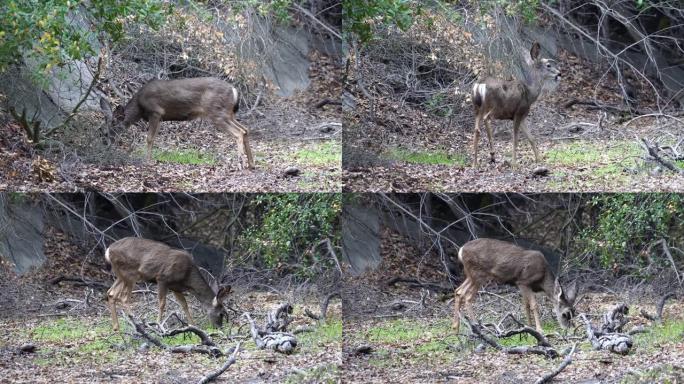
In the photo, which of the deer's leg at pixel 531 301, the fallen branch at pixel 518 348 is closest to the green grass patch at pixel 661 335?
the fallen branch at pixel 518 348

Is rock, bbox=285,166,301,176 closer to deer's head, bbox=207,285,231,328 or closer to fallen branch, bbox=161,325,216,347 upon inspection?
deer's head, bbox=207,285,231,328

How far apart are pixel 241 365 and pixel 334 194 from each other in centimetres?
178

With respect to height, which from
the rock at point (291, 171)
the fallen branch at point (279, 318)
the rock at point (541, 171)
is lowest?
the fallen branch at point (279, 318)

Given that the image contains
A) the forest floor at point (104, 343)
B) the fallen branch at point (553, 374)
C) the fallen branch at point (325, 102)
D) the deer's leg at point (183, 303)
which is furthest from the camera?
the fallen branch at point (325, 102)

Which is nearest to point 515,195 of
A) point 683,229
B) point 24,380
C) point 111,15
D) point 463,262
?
point 463,262

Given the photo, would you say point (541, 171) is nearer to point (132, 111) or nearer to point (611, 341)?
point (611, 341)

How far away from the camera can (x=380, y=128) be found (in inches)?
455

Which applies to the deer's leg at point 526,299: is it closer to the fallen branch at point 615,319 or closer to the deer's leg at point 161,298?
the fallen branch at point 615,319

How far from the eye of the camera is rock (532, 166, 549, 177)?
1120 cm

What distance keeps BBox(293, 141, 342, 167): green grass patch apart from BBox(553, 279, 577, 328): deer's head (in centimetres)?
232

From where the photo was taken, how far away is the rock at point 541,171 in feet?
36.7

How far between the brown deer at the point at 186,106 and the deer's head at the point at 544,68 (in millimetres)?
2685

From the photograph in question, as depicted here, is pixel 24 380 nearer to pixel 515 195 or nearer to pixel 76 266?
pixel 76 266

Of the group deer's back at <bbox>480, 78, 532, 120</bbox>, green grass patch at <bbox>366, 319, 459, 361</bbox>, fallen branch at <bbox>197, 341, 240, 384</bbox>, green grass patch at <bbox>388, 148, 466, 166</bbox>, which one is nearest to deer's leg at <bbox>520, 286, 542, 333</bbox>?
green grass patch at <bbox>366, 319, 459, 361</bbox>
